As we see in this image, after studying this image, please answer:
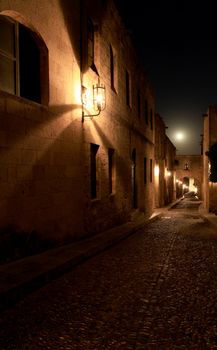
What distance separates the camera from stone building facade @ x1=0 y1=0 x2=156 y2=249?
6566mm

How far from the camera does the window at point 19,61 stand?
6.63 metres

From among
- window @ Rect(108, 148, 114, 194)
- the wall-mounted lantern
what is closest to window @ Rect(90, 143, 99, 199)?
the wall-mounted lantern

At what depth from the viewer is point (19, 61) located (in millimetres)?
7070

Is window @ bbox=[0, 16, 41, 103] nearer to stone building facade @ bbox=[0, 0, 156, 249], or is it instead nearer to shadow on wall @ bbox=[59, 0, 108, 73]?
stone building facade @ bbox=[0, 0, 156, 249]

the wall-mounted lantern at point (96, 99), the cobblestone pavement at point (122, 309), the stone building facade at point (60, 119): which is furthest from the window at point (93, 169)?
the cobblestone pavement at point (122, 309)

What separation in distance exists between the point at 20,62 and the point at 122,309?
17.0 feet

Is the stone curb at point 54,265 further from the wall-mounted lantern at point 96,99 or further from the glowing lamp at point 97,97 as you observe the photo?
the glowing lamp at point 97,97

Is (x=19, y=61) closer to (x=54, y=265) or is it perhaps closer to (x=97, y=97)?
(x=97, y=97)

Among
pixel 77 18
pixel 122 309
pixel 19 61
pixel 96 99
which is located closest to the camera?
pixel 122 309

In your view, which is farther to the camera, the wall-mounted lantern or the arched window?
the wall-mounted lantern

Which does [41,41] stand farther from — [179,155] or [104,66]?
[179,155]

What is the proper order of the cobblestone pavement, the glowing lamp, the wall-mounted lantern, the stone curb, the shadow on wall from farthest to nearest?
the glowing lamp → the wall-mounted lantern → the shadow on wall → the stone curb → the cobblestone pavement

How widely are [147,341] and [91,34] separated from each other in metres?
9.62

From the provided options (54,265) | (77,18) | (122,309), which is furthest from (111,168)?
(122,309)
